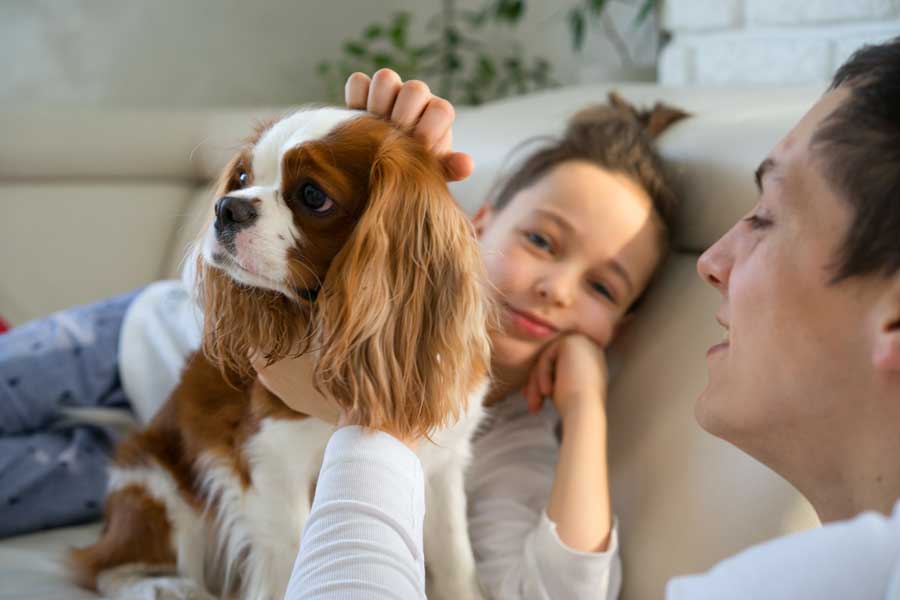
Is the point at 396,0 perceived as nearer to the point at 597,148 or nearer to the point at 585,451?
the point at 597,148

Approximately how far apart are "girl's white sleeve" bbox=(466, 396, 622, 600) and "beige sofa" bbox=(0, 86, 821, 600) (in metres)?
0.10

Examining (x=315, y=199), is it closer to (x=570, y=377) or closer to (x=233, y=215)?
(x=233, y=215)

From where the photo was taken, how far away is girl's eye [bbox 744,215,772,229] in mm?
764

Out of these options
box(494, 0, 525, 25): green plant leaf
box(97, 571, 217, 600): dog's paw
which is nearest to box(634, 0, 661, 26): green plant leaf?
box(494, 0, 525, 25): green plant leaf

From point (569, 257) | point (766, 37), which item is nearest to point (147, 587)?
point (569, 257)

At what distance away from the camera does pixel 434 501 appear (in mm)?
1191

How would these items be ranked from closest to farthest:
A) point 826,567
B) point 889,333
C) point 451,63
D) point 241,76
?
point 826,567 < point 889,333 < point 451,63 < point 241,76

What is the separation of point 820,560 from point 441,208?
57 cm

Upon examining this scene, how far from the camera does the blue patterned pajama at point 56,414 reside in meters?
1.48

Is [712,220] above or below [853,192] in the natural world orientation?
below

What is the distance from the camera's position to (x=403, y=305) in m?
0.96

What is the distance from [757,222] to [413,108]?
394 millimetres

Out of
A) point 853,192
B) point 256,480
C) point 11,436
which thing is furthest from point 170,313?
point 853,192

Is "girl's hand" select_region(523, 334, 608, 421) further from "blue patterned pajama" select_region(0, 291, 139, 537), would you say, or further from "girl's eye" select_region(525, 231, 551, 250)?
"blue patterned pajama" select_region(0, 291, 139, 537)
